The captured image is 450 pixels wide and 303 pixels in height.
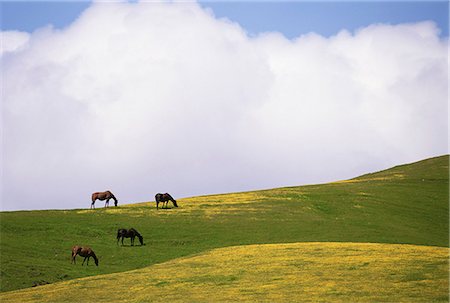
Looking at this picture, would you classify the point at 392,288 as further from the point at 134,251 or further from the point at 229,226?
the point at 229,226

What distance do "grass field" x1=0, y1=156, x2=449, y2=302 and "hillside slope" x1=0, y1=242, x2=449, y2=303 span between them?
3.36ft

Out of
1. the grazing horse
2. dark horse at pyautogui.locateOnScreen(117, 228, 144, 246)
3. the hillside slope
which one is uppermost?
dark horse at pyautogui.locateOnScreen(117, 228, 144, 246)

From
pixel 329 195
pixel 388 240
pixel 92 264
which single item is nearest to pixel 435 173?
pixel 329 195

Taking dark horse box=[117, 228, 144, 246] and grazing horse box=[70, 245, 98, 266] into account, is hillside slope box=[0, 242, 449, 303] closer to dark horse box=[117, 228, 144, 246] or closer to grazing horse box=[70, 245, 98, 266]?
grazing horse box=[70, 245, 98, 266]

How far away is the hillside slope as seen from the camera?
35.2 metres

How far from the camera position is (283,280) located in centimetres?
4019

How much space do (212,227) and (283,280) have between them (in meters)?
29.9

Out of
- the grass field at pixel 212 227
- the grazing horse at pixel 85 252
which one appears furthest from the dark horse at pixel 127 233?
the grazing horse at pixel 85 252

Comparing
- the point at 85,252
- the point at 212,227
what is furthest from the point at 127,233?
the point at 212,227

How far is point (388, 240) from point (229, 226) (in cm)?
1573

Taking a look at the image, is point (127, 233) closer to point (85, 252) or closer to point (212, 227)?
point (85, 252)

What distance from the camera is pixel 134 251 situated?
Result: 61000 mm

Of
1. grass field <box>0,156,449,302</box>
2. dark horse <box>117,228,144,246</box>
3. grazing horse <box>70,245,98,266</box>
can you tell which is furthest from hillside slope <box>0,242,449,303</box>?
dark horse <box>117,228,144,246</box>

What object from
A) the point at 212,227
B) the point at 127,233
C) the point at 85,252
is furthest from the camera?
the point at 212,227
